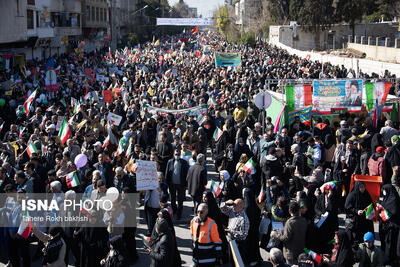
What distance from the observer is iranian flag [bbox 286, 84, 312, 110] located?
13.7 metres

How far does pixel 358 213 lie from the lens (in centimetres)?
774

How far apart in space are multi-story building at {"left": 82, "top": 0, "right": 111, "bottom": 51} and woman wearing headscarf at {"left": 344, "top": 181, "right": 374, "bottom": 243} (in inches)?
2077

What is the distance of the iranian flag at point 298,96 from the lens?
1369 cm

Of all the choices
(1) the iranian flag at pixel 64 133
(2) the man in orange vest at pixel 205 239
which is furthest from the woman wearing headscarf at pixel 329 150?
(1) the iranian flag at pixel 64 133

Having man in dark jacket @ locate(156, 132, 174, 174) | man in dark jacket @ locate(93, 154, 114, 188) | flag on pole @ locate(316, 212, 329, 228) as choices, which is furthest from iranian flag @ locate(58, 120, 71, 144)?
flag on pole @ locate(316, 212, 329, 228)

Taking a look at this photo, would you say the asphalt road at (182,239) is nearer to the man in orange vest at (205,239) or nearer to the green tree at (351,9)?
the man in orange vest at (205,239)

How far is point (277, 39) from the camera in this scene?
6044 cm

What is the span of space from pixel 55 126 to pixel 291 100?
6.20 meters

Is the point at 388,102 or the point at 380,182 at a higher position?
the point at 388,102

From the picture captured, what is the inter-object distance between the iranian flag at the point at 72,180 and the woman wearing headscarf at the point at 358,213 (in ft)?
14.7

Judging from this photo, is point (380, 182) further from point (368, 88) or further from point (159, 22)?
point (159, 22)

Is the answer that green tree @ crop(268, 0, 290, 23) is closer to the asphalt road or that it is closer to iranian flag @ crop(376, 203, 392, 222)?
the asphalt road

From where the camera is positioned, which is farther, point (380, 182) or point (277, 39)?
point (277, 39)

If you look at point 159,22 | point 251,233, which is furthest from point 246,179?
point 159,22
